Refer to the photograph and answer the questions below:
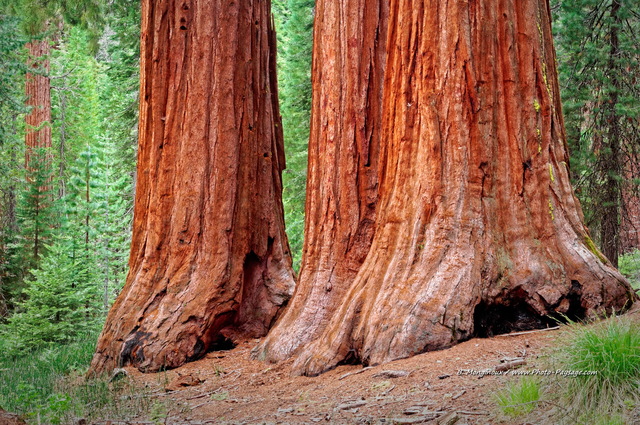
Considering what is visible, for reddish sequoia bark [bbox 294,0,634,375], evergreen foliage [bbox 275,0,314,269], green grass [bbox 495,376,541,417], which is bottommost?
green grass [bbox 495,376,541,417]

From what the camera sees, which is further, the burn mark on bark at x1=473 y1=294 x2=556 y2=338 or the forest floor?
the burn mark on bark at x1=473 y1=294 x2=556 y2=338

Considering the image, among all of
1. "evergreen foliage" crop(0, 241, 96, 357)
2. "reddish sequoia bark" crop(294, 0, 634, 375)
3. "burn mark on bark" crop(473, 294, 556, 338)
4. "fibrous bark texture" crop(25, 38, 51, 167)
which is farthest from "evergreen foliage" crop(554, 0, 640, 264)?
"fibrous bark texture" crop(25, 38, 51, 167)

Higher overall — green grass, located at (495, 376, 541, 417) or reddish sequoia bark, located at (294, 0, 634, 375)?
reddish sequoia bark, located at (294, 0, 634, 375)

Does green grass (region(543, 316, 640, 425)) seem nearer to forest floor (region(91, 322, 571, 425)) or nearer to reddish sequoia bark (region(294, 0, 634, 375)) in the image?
forest floor (region(91, 322, 571, 425))

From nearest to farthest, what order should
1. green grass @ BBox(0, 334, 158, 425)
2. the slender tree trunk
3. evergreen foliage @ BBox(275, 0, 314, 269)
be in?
green grass @ BBox(0, 334, 158, 425) < the slender tree trunk < evergreen foliage @ BBox(275, 0, 314, 269)

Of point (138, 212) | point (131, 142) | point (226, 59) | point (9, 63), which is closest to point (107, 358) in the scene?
point (138, 212)

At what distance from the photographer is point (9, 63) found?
16125 mm

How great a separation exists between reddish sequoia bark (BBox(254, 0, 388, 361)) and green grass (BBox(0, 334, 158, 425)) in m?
1.62

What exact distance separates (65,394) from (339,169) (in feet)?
11.6

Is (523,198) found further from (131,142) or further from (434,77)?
(131,142)

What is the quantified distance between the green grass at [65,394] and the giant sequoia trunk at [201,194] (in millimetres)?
728

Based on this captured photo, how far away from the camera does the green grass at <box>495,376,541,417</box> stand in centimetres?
357

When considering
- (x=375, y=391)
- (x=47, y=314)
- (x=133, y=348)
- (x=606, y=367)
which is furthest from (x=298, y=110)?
(x=606, y=367)

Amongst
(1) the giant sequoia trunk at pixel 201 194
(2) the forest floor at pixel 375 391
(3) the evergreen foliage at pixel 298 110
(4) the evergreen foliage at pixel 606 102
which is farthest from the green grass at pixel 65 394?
(3) the evergreen foliage at pixel 298 110
